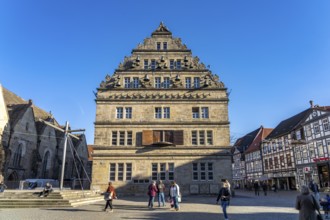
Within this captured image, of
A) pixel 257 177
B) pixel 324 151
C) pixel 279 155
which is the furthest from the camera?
pixel 257 177

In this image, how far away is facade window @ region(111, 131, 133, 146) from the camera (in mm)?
26725

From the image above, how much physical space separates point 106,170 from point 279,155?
110 feet

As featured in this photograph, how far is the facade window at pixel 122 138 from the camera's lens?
26725 mm

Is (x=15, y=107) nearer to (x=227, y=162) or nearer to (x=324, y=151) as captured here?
(x=227, y=162)

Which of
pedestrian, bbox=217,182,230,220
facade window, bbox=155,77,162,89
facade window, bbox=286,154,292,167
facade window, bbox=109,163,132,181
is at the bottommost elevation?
pedestrian, bbox=217,182,230,220

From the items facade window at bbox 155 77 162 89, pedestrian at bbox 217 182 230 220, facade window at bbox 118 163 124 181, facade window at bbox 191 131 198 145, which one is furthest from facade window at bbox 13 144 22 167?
pedestrian at bbox 217 182 230 220

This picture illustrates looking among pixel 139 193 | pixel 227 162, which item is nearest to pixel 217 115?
pixel 227 162

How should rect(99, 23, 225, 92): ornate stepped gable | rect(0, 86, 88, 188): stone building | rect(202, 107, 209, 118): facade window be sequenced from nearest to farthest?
rect(202, 107, 209, 118): facade window < rect(99, 23, 225, 92): ornate stepped gable < rect(0, 86, 88, 188): stone building

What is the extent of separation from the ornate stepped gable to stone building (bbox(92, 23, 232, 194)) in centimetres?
11

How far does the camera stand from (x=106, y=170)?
26047 mm

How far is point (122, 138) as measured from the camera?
88.2 feet

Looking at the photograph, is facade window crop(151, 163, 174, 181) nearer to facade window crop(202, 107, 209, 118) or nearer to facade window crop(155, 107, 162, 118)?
facade window crop(155, 107, 162, 118)

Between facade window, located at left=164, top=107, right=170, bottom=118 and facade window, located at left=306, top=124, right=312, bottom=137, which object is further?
facade window, located at left=306, top=124, right=312, bottom=137

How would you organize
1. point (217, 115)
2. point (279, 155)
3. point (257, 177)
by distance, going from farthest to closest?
point (257, 177) → point (279, 155) → point (217, 115)
